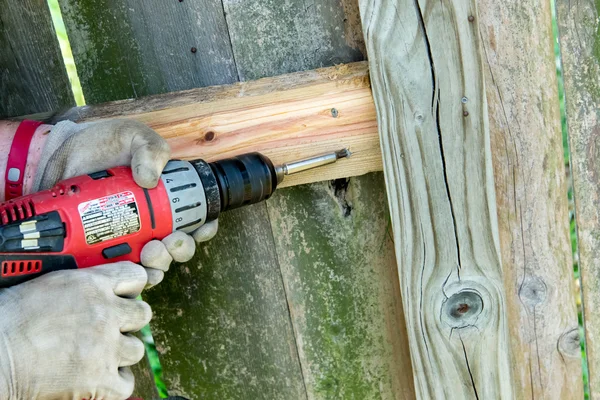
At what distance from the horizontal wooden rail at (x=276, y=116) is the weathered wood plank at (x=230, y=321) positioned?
0.82 feet

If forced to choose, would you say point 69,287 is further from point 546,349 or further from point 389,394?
point 546,349

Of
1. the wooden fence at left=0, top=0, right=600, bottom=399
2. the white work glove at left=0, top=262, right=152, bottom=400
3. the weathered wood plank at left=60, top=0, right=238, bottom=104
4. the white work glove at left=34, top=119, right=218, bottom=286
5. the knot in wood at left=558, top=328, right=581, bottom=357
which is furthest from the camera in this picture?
the knot in wood at left=558, top=328, right=581, bottom=357

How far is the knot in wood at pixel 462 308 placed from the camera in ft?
5.97

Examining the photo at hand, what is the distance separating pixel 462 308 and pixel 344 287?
1.12ft

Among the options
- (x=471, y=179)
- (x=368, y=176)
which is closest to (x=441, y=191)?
(x=471, y=179)

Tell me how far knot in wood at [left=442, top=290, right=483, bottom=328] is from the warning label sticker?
0.79m

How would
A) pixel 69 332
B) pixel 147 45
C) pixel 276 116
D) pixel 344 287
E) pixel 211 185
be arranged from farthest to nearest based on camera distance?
1. pixel 344 287
2. pixel 147 45
3. pixel 276 116
4. pixel 211 185
5. pixel 69 332

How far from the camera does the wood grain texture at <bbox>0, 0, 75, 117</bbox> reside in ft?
6.23

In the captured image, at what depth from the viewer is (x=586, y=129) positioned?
190 cm

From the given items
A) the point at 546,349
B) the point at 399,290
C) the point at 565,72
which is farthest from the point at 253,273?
the point at 565,72

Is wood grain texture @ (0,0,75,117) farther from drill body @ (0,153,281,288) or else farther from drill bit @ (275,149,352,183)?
drill bit @ (275,149,352,183)

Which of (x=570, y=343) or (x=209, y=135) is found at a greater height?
(x=209, y=135)

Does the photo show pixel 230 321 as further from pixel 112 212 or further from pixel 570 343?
pixel 570 343

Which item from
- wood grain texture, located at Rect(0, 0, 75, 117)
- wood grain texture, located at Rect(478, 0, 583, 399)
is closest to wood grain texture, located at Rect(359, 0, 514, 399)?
wood grain texture, located at Rect(478, 0, 583, 399)
